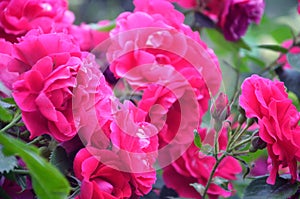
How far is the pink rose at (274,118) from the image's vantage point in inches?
18.9

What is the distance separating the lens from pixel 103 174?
45 cm

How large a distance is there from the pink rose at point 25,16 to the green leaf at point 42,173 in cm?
25

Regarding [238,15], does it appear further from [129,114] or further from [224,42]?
[129,114]

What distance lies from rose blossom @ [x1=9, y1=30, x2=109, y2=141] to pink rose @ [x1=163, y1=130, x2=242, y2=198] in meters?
0.17

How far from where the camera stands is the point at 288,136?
1.58 ft

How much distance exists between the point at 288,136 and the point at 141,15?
195 millimetres

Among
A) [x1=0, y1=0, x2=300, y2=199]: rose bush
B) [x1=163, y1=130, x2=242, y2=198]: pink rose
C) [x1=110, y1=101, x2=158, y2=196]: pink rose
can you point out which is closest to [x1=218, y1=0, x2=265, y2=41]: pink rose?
[x1=0, y1=0, x2=300, y2=199]: rose bush

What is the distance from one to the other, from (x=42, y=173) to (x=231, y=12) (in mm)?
533

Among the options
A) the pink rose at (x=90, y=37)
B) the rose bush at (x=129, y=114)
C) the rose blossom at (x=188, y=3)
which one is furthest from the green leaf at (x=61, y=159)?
the rose blossom at (x=188, y=3)

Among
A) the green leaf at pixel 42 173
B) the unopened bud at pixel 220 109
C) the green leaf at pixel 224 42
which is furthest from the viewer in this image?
the green leaf at pixel 224 42

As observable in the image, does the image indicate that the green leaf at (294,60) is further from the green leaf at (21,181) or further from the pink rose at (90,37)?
the green leaf at (21,181)

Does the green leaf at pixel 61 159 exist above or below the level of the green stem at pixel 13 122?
below

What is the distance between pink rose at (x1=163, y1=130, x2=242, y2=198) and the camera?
0.59m

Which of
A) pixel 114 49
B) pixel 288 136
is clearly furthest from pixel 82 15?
pixel 288 136
